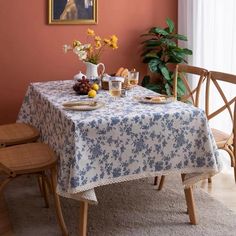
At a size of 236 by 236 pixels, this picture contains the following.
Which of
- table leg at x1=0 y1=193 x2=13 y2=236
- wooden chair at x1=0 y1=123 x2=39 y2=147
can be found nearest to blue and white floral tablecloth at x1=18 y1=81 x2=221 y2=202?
wooden chair at x1=0 y1=123 x2=39 y2=147

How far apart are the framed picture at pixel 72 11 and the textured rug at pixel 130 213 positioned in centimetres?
145

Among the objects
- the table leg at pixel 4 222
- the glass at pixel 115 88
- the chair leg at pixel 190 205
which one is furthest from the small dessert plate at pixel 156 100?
the table leg at pixel 4 222

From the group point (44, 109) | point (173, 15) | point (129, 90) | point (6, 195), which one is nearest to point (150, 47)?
point (173, 15)

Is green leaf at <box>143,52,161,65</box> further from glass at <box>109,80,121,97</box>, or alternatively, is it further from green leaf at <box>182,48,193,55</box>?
glass at <box>109,80,121,97</box>

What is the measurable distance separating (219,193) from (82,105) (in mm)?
1260

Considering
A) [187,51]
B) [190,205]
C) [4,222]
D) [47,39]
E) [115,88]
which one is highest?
[47,39]

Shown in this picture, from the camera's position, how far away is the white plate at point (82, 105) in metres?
2.28

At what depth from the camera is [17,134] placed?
2.86m

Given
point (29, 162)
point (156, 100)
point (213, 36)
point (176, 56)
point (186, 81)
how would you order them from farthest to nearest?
point (176, 56) → point (213, 36) → point (186, 81) → point (156, 100) → point (29, 162)

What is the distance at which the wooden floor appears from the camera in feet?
8.51

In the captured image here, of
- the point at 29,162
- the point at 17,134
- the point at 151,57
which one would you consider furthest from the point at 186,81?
the point at 29,162

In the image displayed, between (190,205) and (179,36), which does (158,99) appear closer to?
(190,205)

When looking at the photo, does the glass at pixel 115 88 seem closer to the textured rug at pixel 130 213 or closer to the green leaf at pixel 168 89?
the textured rug at pixel 130 213

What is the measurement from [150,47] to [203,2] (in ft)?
1.97
